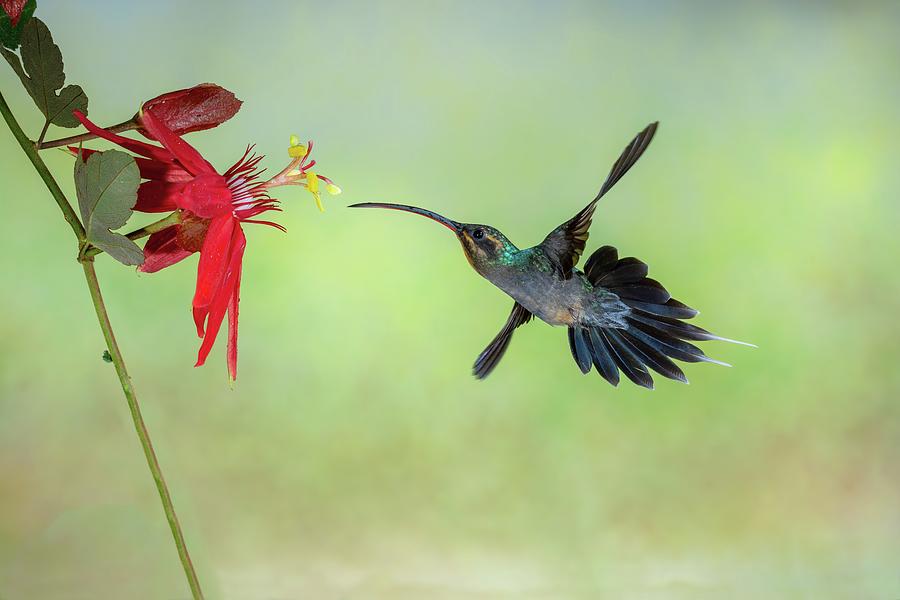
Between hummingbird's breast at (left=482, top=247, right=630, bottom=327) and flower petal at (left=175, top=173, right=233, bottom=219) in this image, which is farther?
hummingbird's breast at (left=482, top=247, right=630, bottom=327)

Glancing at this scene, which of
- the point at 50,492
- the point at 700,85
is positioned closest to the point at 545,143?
the point at 700,85

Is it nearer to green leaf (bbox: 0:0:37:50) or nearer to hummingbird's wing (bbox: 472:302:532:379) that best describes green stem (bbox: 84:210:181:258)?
green leaf (bbox: 0:0:37:50)

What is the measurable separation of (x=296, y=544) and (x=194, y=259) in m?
0.43

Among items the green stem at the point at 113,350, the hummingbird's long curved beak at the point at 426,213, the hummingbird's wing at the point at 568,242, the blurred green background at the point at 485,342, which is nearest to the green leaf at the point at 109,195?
the green stem at the point at 113,350

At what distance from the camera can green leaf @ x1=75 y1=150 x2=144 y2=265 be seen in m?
0.34

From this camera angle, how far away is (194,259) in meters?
1.16

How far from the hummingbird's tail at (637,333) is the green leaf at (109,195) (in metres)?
0.29

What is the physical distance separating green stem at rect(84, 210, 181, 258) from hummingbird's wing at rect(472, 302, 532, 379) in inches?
8.6

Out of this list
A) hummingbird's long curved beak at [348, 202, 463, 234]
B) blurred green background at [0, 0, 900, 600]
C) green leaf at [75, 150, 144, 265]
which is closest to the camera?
green leaf at [75, 150, 144, 265]

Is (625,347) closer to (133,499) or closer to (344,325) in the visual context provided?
(344,325)

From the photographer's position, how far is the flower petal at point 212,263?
0.38 meters

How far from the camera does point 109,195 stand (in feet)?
1.13

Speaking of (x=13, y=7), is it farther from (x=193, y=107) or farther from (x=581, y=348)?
(x=581, y=348)

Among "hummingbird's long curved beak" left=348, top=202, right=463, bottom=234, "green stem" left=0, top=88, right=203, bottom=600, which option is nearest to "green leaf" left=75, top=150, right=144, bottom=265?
"green stem" left=0, top=88, right=203, bottom=600
